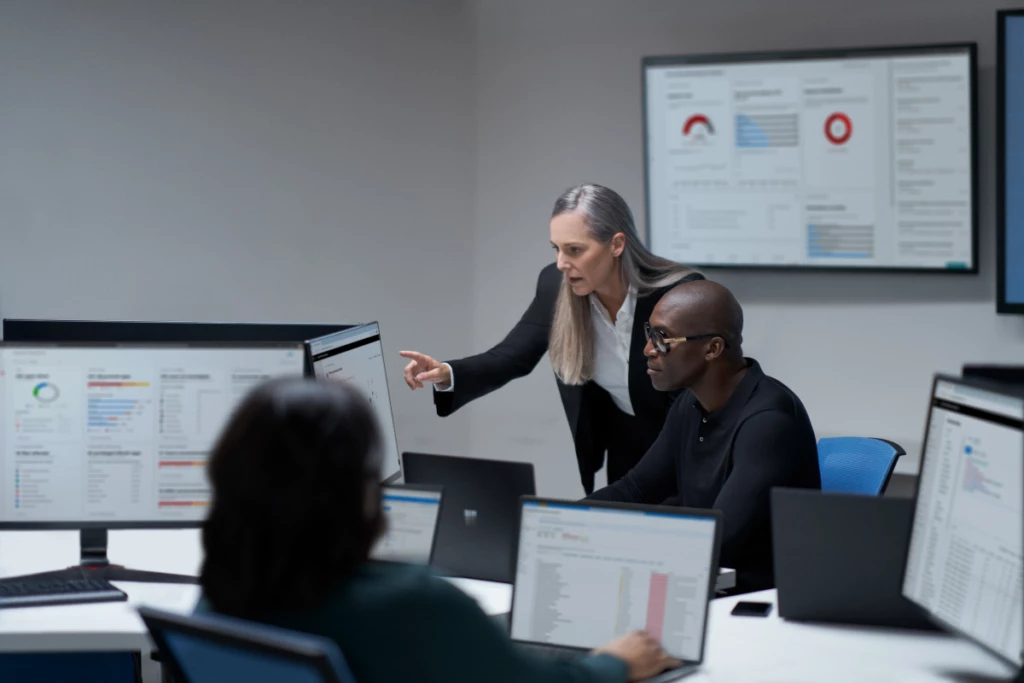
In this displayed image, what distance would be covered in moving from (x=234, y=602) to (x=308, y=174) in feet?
10.3

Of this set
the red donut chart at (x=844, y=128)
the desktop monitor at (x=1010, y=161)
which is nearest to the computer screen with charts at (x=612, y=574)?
the desktop monitor at (x=1010, y=161)

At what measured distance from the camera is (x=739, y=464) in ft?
7.65

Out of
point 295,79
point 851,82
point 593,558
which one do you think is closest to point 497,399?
point 295,79

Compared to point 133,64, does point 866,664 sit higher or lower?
lower

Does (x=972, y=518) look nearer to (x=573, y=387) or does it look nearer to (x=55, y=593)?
(x=55, y=593)

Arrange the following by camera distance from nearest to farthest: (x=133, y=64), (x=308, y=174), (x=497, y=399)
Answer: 1. (x=133, y=64)
2. (x=308, y=174)
3. (x=497, y=399)

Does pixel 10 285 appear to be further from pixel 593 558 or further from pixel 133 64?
pixel 593 558

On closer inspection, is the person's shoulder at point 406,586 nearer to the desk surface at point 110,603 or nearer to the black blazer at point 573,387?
the desk surface at point 110,603

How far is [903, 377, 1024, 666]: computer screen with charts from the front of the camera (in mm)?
1602

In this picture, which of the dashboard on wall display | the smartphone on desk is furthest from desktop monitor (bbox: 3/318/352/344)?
the dashboard on wall display

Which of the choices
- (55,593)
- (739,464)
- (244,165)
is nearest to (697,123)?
(244,165)

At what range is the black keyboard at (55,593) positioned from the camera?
216cm

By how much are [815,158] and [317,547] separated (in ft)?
9.64

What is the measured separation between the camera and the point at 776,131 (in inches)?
154
